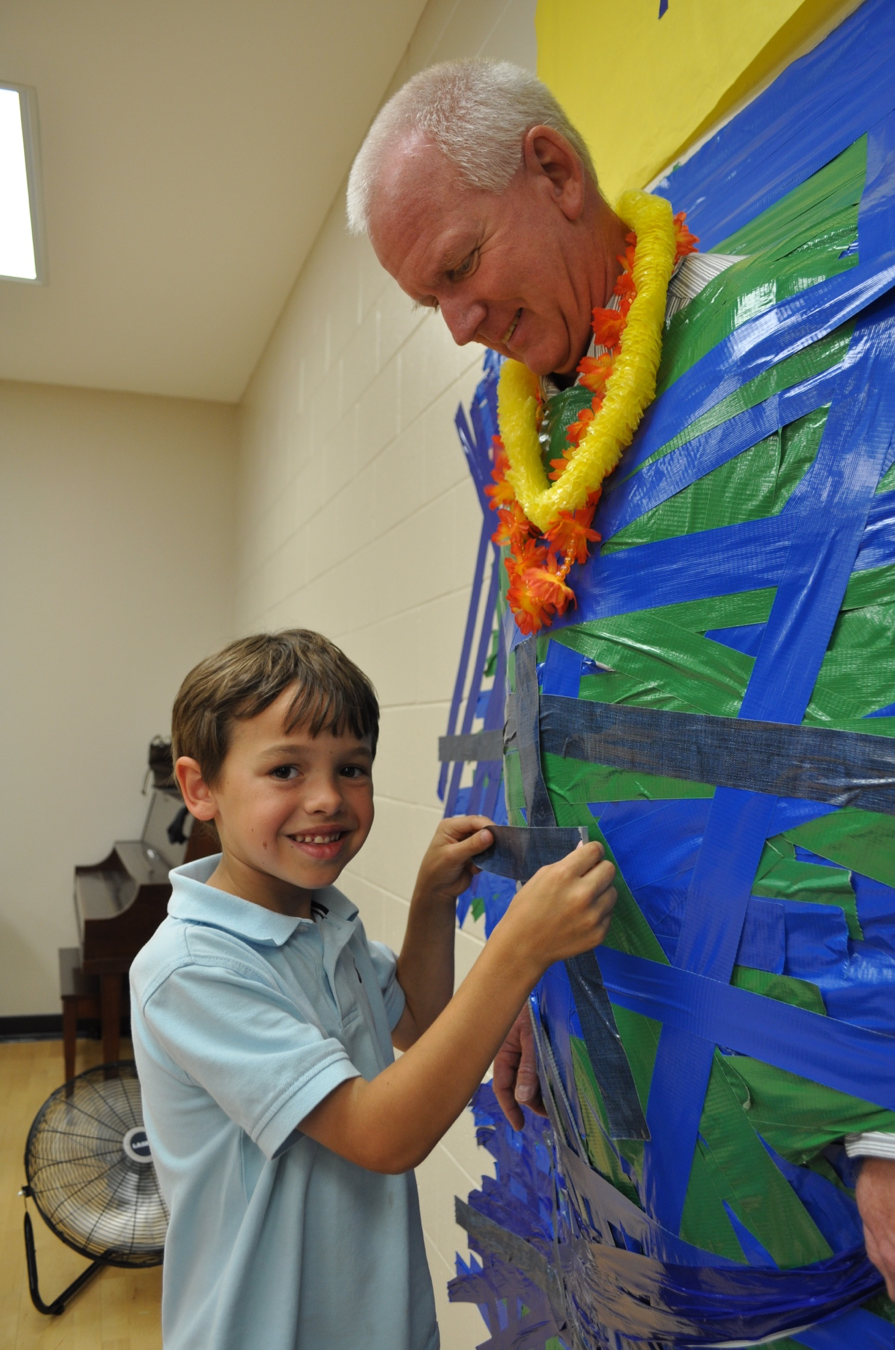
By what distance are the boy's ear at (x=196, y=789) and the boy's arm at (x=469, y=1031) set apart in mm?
351

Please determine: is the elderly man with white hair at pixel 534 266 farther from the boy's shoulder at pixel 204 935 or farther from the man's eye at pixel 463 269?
the boy's shoulder at pixel 204 935

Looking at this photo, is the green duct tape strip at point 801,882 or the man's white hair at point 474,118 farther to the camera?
the man's white hair at point 474,118

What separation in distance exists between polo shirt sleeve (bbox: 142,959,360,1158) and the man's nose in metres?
0.63

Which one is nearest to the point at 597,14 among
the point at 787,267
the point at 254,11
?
the point at 787,267

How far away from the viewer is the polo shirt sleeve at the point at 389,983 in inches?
44.1

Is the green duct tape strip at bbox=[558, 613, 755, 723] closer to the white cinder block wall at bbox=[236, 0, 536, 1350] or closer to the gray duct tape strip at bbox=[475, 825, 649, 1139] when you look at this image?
the gray duct tape strip at bbox=[475, 825, 649, 1139]

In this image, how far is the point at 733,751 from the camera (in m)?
0.64

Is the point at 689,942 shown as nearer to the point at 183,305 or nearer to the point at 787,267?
the point at 787,267

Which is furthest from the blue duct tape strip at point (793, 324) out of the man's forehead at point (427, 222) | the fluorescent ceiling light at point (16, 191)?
the fluorescent ceiling light at point (16, 191)

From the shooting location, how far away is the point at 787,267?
2.18 feet

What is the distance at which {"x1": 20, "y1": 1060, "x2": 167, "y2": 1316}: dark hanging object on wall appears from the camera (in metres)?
2.28

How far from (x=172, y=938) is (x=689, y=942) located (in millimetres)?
506

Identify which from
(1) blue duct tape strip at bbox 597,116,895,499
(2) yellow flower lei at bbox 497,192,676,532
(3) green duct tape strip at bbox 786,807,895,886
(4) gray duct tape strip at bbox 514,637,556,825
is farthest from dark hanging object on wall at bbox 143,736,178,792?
(3) green duct tape strip at bbox 786,807,895,886

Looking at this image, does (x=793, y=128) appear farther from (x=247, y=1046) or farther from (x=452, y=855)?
(x=247, y=1046)
